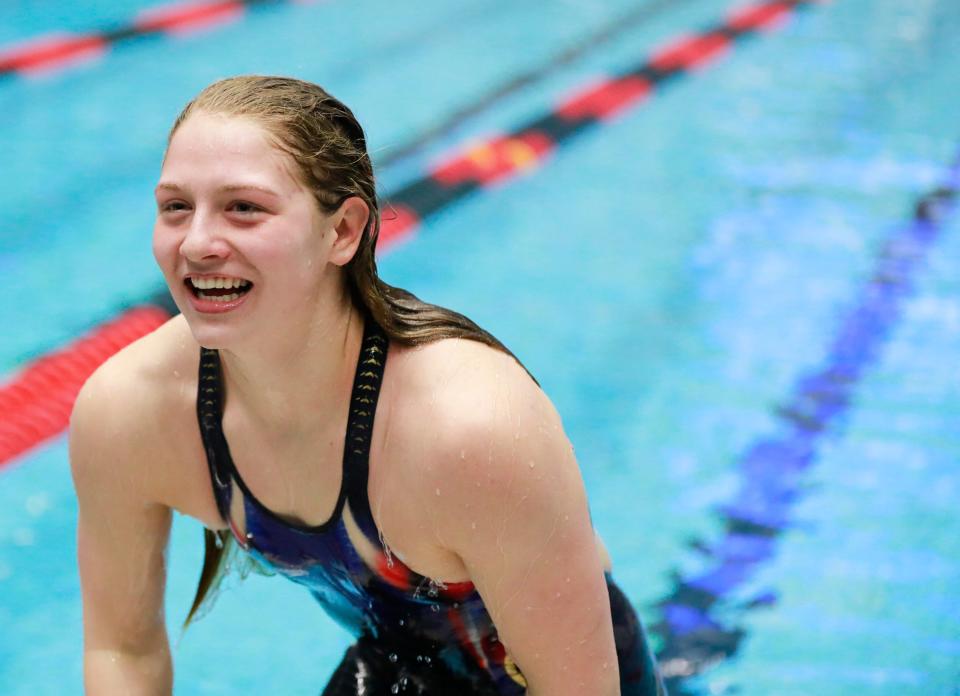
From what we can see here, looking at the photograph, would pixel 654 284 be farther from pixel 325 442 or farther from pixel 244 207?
pixel 244 207

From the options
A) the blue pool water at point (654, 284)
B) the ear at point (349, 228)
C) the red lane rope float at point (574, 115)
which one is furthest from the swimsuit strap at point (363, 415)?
the red lane rope float at point (574, 115)

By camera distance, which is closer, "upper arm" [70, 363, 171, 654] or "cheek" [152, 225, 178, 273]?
"cheek" [152, 225, 178, 273]

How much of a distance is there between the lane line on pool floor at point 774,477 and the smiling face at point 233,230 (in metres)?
1.40

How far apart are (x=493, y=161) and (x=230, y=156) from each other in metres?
3.30

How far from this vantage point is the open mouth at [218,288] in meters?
1.29

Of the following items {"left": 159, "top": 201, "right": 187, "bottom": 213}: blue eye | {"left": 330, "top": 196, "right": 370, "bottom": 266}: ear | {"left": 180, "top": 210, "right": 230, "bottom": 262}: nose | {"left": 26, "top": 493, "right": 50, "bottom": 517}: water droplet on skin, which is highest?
{"left": 26, "top": 493, "right": 50, "bottom": 517}: water droplet on skin

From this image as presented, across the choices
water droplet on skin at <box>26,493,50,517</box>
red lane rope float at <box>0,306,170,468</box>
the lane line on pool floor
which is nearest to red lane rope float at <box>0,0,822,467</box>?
red lane rope float at <box>0,306,170,468</box>

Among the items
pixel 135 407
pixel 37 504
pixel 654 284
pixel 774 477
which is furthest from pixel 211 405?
pixel 654 284

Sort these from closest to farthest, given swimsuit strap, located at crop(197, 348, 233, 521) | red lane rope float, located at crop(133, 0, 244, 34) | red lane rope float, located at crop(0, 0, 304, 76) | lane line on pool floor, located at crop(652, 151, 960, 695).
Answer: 1. swimsuit strap, located at crop(197, 348, 233, 521)
2. lane line on pool floor, located at crop(652, 151, 960, 695)
3. red lane rope float, located at crop(0, 0, 304, 76)
4. red lane rope float, located at crop(133, 0, 244, 34)

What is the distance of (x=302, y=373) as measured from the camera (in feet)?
4.62

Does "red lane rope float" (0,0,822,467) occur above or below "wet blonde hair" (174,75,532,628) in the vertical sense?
above

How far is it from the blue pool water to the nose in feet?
4.53

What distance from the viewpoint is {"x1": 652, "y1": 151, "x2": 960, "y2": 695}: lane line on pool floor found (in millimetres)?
2479

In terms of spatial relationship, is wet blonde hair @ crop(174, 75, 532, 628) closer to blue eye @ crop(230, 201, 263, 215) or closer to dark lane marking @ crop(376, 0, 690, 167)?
blue eye @ crop(230, 201, 263, 215)
